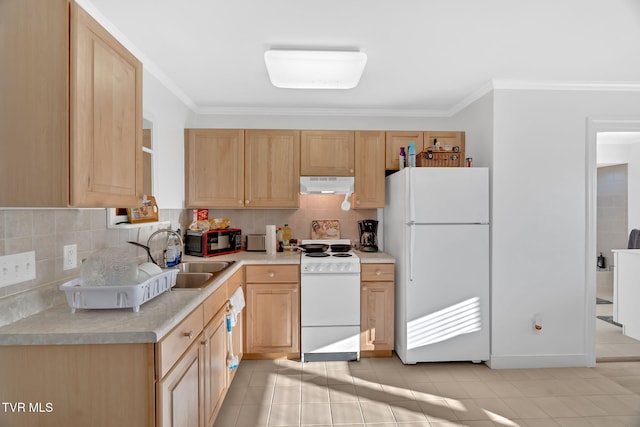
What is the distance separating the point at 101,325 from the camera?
1.24 metres

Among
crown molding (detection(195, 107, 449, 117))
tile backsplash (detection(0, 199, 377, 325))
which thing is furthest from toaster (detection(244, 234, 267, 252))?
crown molding (detection(195, 107, 449, 117))

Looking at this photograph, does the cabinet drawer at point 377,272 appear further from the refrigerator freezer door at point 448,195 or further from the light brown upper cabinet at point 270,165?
the light brown upper cabinet at point 270,165

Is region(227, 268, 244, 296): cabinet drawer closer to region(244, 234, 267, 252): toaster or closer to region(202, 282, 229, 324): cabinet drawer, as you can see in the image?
region(202, 282, 229, 324): cabinet drawer

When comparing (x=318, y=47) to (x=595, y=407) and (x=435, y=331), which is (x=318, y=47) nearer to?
(x=435, y=331)

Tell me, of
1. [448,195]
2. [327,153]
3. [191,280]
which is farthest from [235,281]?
[448,195]

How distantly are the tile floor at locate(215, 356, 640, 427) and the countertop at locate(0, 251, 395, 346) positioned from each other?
3.48 ft

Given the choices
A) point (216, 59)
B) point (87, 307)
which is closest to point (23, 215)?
point (87, 307)

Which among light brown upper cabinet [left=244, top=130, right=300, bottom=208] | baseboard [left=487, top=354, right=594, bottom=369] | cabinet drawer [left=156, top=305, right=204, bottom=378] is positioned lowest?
baseboard [left=487, top=354, right=594, bottom=369]

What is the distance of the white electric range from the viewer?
2.87 meters

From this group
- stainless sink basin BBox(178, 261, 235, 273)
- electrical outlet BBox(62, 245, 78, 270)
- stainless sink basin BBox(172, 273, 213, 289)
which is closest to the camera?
electrical outlet BBox(62, 245, 78, 270)

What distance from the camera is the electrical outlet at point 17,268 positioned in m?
1.27

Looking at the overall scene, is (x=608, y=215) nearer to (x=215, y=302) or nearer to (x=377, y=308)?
(x=377, y=308)

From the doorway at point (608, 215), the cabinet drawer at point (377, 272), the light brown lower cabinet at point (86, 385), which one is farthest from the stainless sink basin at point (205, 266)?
the doorway at point (608, 215)

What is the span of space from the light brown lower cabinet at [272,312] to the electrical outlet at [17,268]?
1633 millimetres
